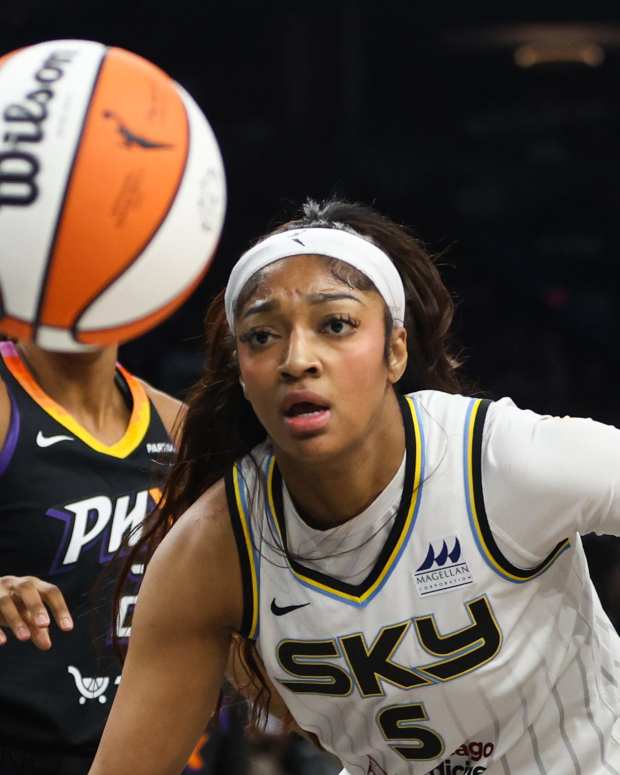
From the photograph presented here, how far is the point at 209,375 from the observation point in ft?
7.96

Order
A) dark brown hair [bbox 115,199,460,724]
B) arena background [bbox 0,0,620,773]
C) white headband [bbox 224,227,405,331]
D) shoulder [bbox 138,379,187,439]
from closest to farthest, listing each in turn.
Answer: white headband [bbox 224,227,405,331] → dark brown hair [bbox 115,199,460,724] → shoulder [bbox 138,379,187,439] → arena background [bbox 0,0,620,773]

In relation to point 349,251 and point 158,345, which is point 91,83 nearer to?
point 349,251

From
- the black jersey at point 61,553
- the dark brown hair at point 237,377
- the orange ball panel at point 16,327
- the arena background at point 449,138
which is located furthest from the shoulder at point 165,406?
the arena background at point 449,138

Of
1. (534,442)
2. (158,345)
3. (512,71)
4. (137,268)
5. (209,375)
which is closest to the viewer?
(534,442)

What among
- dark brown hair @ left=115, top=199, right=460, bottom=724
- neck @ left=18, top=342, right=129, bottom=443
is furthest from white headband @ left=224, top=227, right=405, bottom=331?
neck @ left=18, top=342, right=129, bottom=443

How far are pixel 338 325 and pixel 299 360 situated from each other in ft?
0.33

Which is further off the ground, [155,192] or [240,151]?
[240,151]

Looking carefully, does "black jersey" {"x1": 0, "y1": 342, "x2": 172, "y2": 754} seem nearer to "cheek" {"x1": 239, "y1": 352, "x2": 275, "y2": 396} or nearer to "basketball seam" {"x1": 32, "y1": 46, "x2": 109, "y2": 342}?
"basketball seam" {"x1": 32, "y1": 46, "x2": 109, "y2": 342}

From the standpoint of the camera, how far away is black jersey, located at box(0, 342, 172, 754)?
9.36ft

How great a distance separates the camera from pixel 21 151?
2.58 m

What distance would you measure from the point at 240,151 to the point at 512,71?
2.55 metres

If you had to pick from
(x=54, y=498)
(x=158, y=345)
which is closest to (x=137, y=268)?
(x=54, y=498)

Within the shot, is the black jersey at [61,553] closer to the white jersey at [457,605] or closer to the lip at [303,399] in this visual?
the white jersey at [457,605]

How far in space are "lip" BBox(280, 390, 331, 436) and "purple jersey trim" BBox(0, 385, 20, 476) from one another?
105 cm
